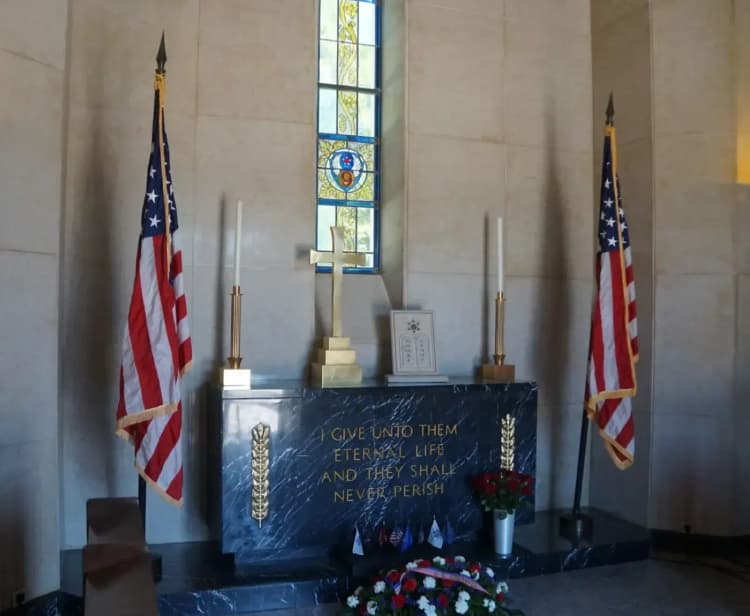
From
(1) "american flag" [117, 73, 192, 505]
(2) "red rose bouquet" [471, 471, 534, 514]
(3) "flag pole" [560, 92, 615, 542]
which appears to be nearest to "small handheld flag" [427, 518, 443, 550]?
(2) "red rose bouquet" [471, 471, 534, 514]

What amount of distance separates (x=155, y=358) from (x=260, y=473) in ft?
2.97

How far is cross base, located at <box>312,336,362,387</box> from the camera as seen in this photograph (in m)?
4.46

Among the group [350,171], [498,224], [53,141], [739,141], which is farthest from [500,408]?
[53,141]

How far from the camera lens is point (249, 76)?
15.7ft

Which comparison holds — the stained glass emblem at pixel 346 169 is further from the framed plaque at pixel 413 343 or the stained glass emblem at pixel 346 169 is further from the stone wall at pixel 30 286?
the stone wall at pixel 30 286

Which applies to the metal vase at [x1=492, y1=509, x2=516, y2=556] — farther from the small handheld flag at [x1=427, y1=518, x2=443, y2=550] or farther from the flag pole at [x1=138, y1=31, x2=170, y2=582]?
the flag pole at [x1=138, y1=31, x2=170, y2=582]

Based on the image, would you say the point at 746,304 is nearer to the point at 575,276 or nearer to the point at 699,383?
the point at 699,383

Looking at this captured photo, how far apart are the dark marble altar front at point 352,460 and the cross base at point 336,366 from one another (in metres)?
0.15

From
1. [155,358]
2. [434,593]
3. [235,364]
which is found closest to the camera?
[434,593]

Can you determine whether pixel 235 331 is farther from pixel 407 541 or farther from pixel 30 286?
pixel 407 541

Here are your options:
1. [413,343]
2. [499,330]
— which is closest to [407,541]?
[413,343]

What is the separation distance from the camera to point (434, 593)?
10.9ft

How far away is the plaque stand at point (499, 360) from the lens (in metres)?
4.95

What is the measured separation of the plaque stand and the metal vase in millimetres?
976
